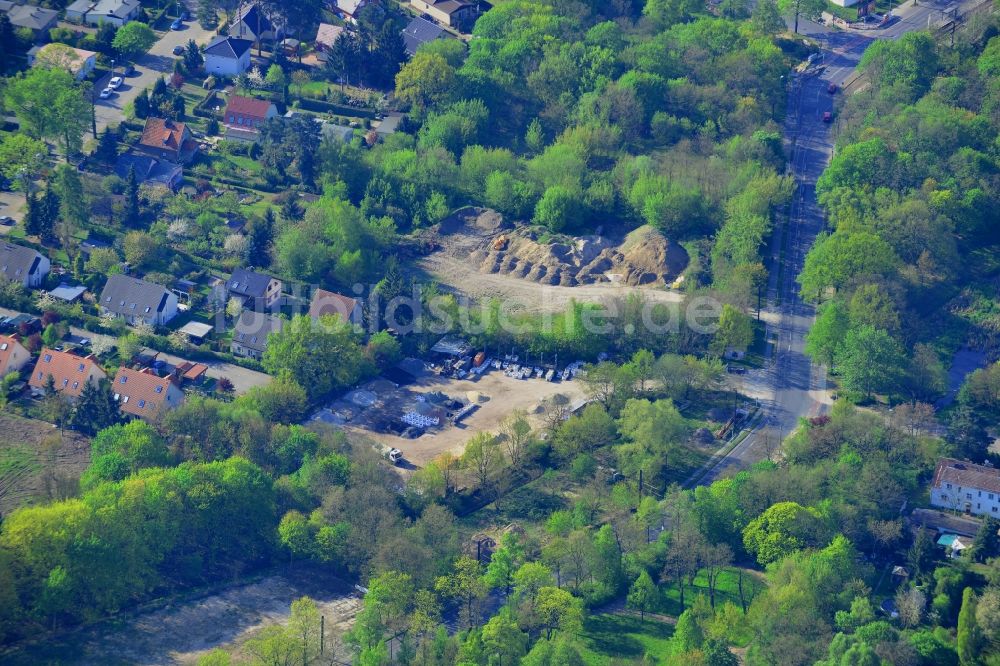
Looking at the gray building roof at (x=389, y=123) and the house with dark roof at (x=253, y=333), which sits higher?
the gray building roof at (x=389, y=123)

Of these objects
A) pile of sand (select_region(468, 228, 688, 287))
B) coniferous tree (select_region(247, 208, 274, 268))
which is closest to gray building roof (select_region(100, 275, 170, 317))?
coniferous tree (select_region(247, 208, 274, 268))

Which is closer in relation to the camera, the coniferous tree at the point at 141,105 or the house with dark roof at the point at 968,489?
the house with dark roof at the point at 968,489

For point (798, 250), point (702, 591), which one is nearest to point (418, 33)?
point (798, 250)

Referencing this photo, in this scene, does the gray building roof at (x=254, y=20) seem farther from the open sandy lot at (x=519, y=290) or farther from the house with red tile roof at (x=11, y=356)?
the house with red tile roof at (x=11, y=356)

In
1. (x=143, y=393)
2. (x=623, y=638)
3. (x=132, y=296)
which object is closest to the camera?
(x=623, y=638)

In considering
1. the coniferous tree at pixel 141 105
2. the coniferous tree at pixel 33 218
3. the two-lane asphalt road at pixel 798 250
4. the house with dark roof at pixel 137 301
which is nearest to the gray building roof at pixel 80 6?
the coniferous tree at pixel 141 105

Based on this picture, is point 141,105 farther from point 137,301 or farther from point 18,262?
point 137,301

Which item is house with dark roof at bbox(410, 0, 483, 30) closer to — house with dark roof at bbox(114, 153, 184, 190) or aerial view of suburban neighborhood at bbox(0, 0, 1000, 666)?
aerial view of suburban neighborhood at bbox(0, 0, 1000, 666)
